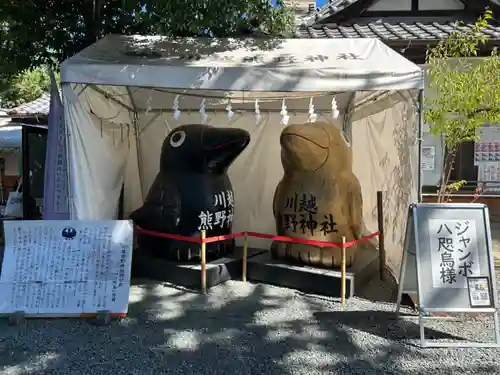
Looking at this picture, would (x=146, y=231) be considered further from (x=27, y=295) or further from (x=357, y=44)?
(x=357, y=44)

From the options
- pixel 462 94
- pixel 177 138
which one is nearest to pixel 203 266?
pixel 177 138

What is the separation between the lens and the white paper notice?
3820 mm

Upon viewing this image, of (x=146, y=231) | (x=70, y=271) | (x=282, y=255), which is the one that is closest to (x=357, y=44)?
(x=282, y=255)

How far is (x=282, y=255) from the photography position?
5.16 metres

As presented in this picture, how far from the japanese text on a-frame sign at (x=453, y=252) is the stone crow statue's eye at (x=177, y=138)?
8.89ft

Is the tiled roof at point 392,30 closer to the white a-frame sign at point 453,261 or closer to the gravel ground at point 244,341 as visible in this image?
the white a-frame sign at point 453,261

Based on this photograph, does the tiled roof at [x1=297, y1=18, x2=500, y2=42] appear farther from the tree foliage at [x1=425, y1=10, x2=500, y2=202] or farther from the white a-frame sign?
the white a-frame sign

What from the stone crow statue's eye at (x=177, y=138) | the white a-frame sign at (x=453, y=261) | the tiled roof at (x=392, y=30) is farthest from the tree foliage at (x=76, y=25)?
the white a-frame sign at (x=453, y=261)

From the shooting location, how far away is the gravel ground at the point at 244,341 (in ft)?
10.3

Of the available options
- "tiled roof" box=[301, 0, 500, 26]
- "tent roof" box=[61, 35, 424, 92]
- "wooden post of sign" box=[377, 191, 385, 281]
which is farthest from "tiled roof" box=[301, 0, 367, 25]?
"wooden post of sign" box=[377, 191, 385, 281]

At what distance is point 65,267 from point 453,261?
126 inches

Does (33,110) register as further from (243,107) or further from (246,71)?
(246,71)

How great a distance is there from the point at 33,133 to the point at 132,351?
4.99 metres

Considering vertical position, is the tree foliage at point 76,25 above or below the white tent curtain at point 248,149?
above
